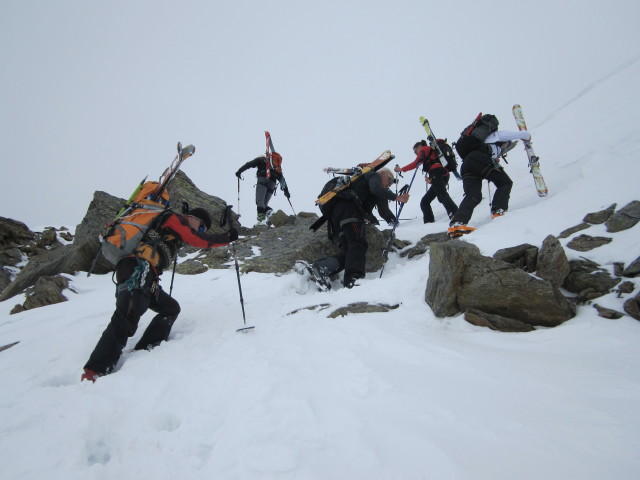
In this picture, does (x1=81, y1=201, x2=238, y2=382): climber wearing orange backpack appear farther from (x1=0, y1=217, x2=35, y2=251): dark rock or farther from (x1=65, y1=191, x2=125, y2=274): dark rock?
(x1=0, y1=217, x2=35, y2=251): dark rock

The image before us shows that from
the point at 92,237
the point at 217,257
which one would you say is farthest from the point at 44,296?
the point at 217,257

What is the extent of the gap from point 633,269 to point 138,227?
560 centimetres

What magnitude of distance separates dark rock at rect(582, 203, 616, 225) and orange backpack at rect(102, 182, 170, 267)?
19.1ft

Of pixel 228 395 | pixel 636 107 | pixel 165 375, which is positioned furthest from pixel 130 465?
pixel 636 107

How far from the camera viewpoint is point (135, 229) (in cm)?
404

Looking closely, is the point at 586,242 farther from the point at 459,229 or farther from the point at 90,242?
the point at 90,242

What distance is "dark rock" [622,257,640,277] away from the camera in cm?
301

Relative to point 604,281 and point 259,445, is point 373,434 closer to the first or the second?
point 259,445

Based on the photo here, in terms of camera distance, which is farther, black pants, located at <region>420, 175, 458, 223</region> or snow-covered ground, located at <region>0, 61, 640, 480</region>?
black pants, located at <region>420, 175, 458, 223</region>

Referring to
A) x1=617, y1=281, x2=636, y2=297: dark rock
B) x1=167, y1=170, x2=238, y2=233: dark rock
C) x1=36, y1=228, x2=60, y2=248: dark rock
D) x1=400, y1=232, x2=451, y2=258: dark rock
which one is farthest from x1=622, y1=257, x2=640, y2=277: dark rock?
x1=36, y1=228, x2=60, y2=248: dark rock

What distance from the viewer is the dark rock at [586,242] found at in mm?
3678

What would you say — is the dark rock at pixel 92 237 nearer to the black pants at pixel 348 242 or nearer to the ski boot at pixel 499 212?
the black pants at pixel 348 242

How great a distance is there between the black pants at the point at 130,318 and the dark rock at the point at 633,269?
5.30m

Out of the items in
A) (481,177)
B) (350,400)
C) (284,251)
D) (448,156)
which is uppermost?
(448,156)
